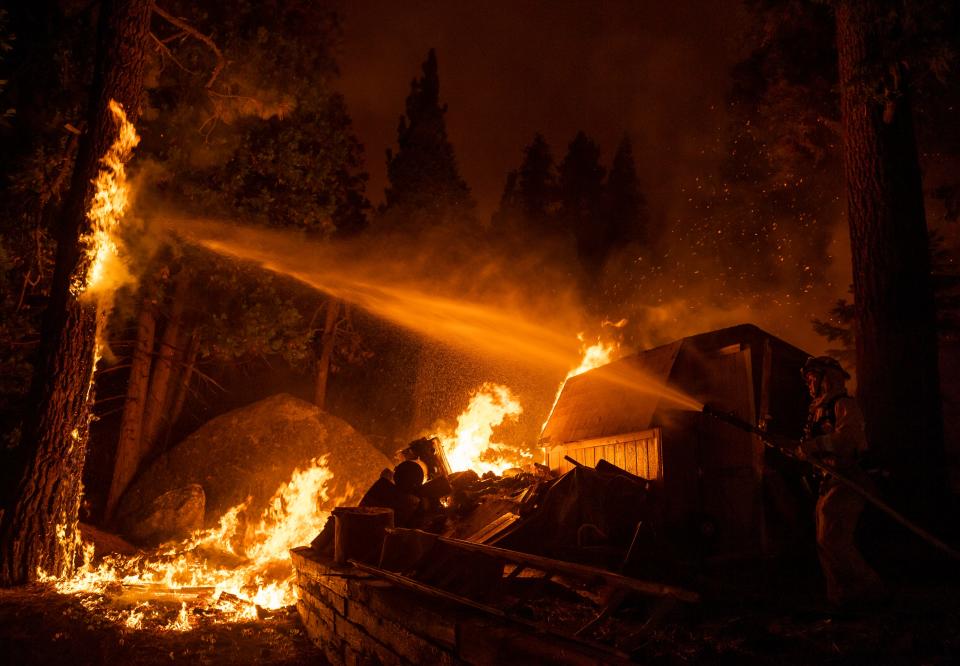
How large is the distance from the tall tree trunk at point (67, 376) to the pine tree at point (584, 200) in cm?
3522

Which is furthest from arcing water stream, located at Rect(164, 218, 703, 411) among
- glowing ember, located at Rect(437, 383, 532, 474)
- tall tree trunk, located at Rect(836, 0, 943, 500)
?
tall tree trunk, located at Rect(836, 0, 943, 500)

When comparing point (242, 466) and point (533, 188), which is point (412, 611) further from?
point (533, 188)

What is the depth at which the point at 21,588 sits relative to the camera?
28.7 ft

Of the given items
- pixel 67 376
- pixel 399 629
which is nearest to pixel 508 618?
pixel 399 629

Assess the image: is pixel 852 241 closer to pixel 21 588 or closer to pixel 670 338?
pixel 21 588

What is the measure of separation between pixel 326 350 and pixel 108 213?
10638 mm

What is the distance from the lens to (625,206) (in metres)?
47.9

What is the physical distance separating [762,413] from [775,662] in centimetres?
467

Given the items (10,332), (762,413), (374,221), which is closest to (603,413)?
(762,413)

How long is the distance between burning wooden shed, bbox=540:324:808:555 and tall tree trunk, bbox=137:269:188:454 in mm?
11864

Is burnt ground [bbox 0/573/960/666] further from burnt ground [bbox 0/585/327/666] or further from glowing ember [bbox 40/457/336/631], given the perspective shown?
glowing ember [bbox 40/457/336/631]

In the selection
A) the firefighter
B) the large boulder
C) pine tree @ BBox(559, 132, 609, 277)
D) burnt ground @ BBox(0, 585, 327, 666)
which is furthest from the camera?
pine tree @ BBox(559, 132, 609, 277)

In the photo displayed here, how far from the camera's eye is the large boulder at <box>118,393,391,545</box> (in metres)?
14.2

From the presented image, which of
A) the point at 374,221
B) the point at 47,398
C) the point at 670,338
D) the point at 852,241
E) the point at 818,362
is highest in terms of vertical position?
the point at 374,221
